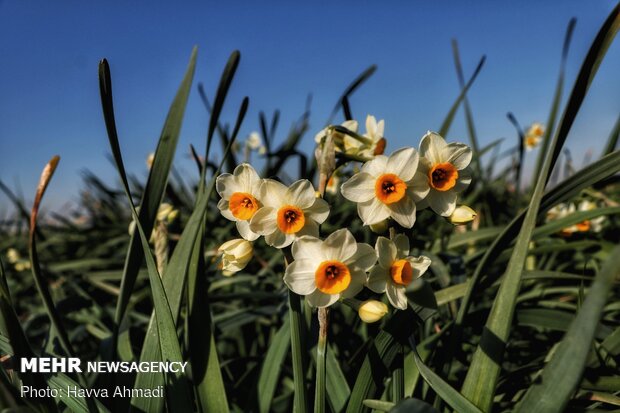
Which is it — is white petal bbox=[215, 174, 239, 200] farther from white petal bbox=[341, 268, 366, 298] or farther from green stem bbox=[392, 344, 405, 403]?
green stem bbox=[392, 344, 405, 403]

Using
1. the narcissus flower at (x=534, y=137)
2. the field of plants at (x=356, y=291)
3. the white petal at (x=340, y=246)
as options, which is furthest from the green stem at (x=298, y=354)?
the narcissus flower at (x=534, y=137)

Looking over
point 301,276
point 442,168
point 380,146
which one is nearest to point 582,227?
point 380,146

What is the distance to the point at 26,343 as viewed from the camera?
0.79 meters

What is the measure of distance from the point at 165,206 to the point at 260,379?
725 millimetres

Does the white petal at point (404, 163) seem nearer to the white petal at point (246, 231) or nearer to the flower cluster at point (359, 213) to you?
the flower cluster at point (359, 213)

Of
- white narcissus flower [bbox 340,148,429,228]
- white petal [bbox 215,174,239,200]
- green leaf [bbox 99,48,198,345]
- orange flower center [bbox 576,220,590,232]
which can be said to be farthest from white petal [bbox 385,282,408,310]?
orange flower center [bbox 576,220,590,232]

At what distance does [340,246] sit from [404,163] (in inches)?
7.3

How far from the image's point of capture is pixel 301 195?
77 centimetres

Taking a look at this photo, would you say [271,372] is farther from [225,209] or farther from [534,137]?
[534,137]

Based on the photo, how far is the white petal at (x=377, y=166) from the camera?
2.60 feet

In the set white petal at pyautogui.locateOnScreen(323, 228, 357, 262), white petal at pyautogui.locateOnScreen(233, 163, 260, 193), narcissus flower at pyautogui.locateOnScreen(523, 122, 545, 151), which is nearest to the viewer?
white petal at pyautogui.locateOnScreen(323, 228, 357, 262)

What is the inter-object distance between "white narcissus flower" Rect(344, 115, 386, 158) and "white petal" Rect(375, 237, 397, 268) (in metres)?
0.36

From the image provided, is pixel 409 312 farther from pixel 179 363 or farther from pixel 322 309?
pixel 179 363

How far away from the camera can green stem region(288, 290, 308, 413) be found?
0.80 meters
